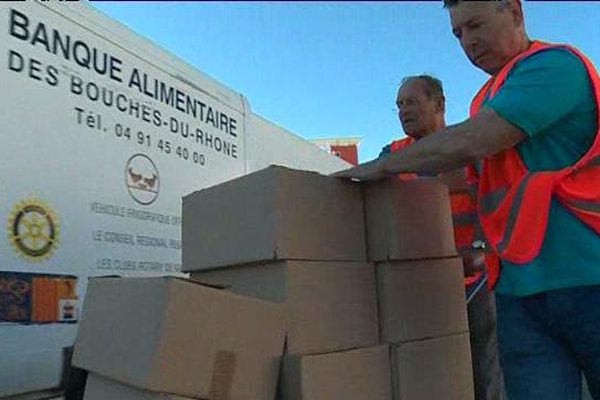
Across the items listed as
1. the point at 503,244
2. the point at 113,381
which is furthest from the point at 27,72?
the point at 503,244

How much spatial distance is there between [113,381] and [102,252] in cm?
64

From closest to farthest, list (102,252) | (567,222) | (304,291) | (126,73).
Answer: (567,222)
(304,291)
(102,252)
(126,73)

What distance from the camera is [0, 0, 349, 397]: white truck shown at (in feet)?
6.40

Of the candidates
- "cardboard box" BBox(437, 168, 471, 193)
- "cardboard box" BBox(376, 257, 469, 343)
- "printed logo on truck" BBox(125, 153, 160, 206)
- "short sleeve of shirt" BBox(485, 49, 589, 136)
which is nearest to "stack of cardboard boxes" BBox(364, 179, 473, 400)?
"cardboard box" BBox(376, 257, 469, 343)

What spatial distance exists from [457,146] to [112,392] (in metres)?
1.14

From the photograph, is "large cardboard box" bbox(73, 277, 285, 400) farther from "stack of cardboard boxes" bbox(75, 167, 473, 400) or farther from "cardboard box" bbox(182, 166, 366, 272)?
"cardboard box" bbox(182, 166, 366, 272)

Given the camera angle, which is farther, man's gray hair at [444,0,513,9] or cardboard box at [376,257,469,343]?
cardboard box at [376,257,469,343]

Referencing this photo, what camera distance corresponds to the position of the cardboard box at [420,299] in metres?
2.05

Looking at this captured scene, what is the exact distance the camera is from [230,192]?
6.88 ft

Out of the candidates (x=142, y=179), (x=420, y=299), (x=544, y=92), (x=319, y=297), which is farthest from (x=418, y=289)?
(x=142, y=179)

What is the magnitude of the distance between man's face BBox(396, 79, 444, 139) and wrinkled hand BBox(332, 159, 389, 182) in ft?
2.97

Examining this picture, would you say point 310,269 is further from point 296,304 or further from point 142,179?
point 142,179

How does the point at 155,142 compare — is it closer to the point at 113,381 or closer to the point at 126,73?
the point at 126,73

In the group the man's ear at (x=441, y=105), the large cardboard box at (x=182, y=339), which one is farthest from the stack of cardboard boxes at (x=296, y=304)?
the man's ear at (x=441, y=105)
